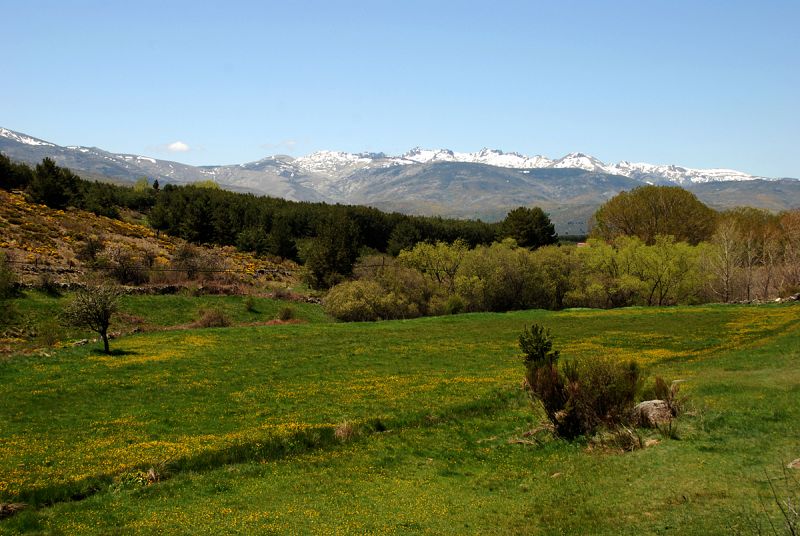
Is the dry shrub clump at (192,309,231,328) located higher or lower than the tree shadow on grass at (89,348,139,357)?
lower

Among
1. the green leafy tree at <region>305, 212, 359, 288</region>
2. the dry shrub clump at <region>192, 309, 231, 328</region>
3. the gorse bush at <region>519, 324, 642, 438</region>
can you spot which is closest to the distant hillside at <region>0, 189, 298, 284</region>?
the green leafy tree at <region>305, 212, 359, 288</region>

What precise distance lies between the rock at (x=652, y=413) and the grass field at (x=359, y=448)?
2.82 ft

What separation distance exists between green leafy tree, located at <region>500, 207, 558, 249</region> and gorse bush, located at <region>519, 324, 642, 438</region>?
104m

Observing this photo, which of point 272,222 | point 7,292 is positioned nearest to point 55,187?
point 272,222

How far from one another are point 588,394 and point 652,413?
282 cm

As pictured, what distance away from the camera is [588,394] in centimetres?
2386

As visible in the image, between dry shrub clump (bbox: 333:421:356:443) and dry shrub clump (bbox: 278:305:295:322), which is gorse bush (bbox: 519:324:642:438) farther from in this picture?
dry shrub clump (bbox: 278:305:295:322)

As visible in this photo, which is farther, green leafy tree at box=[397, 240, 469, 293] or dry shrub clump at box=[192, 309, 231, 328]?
green leafy tree at box=[397, 240, 469, 293]

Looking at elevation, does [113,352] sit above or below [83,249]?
below

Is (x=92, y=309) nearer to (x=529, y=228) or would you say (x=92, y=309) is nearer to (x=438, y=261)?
(x=438, y=261)

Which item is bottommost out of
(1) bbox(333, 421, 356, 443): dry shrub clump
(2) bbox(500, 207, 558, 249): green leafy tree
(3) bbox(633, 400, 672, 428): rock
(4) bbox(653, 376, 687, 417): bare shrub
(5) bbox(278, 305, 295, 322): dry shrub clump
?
(5) bbox(278, 305, 295, 322): dry shrub clump

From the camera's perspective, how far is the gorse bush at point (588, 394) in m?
23.7

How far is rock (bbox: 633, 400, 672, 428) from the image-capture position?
910 inches

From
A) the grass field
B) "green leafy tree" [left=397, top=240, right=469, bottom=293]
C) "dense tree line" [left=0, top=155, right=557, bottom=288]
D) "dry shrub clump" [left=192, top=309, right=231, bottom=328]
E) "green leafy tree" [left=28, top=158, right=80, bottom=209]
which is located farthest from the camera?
"dense tree line" [left=0, top=155, right=557, bottom=288]
